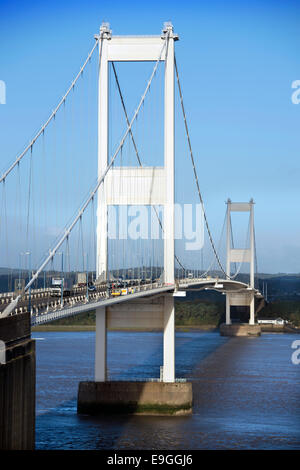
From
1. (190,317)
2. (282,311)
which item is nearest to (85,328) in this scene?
(190,317)

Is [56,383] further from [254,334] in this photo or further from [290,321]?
[290,321]

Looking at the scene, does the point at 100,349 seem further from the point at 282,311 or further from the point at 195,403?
the point at 282,311

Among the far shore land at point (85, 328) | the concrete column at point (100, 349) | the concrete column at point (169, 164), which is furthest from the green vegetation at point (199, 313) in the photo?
the concrete column at point (100, 349)

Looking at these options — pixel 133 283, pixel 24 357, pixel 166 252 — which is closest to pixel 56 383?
pixel 133 283

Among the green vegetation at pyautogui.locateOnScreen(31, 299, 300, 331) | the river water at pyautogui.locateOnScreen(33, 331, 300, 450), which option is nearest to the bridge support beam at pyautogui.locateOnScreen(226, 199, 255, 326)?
the green vegetation at pyautogui.locateOnScreen(31, 299, 300, 331)

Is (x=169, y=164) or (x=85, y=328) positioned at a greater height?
(x=169, y=164)
